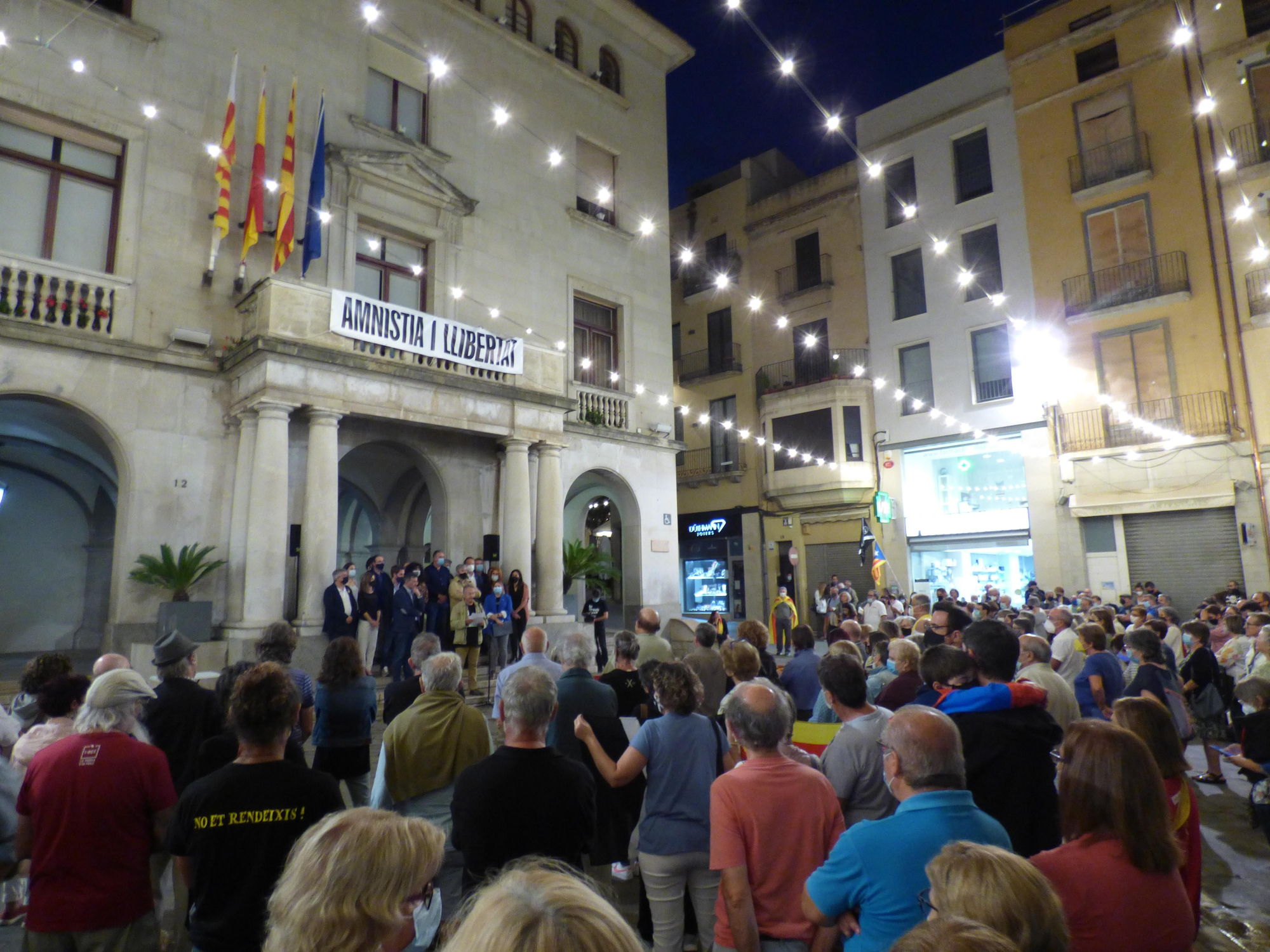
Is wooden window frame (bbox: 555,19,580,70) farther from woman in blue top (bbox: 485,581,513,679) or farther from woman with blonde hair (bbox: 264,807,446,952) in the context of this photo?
woman with blonde hair (bbox: 264,807,446,952)

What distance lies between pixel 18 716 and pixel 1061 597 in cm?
1643

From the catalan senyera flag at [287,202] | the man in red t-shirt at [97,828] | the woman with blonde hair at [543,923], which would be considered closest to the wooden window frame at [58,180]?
the catalan senyera flag at [287,202]

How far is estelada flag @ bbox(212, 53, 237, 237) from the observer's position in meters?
11.0

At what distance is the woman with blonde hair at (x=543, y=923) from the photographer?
91 cm

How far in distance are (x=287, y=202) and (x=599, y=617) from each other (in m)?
8.36

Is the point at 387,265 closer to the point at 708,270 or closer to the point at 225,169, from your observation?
the point at 225,169

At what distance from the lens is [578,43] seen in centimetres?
1727

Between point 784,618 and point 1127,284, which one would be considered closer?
point 784,618

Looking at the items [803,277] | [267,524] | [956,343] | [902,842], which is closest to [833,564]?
[956,343]

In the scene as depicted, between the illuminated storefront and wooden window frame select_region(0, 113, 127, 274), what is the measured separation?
1908cm

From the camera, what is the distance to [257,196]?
37.0 ft

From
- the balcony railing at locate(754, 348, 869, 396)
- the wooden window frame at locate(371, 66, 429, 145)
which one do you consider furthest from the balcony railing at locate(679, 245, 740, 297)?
the wooden window frame at locate(371, 66, 429, 145)

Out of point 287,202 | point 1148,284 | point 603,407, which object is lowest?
point 603,407

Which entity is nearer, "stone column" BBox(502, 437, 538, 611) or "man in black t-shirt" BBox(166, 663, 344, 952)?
"man in black t-shirt" BBox(166, 663, 344, 952)
